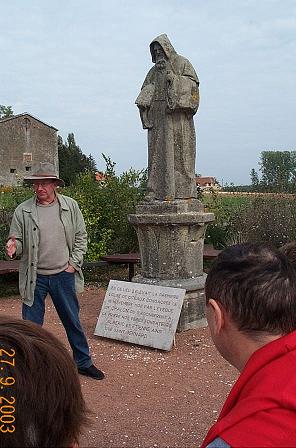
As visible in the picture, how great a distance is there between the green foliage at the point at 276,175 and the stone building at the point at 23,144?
28687mm

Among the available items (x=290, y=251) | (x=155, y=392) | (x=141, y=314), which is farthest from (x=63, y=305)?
(x=290, y=251)

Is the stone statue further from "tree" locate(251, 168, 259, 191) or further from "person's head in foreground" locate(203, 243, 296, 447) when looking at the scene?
"tree" locate(251, 168, 259, 191)

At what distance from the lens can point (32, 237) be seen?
4.56 metres

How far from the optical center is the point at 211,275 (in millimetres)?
→ 1514

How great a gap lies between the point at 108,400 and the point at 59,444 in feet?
11.0

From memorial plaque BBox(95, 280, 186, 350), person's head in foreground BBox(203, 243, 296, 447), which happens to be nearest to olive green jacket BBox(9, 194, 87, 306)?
memorial plaque BBox(95, 280, 186, 350)

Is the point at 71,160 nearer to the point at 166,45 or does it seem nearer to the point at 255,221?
the point at 255,221

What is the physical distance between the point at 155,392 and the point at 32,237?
1.69 meters

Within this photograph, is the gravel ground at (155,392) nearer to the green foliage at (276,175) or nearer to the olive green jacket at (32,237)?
the olive green jacket at (32,237)

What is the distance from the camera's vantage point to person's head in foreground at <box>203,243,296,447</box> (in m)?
1.17

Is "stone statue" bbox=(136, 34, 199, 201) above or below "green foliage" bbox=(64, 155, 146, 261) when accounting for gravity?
above

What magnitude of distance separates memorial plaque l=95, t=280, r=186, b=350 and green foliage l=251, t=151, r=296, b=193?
8.16 m

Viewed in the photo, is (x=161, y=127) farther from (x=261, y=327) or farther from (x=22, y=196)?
Answer: (x=22, y=196)

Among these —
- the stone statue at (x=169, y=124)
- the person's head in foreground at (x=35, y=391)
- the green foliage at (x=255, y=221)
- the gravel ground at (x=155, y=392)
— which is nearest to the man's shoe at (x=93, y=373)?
the gravel ground at (x=155, y=392)
